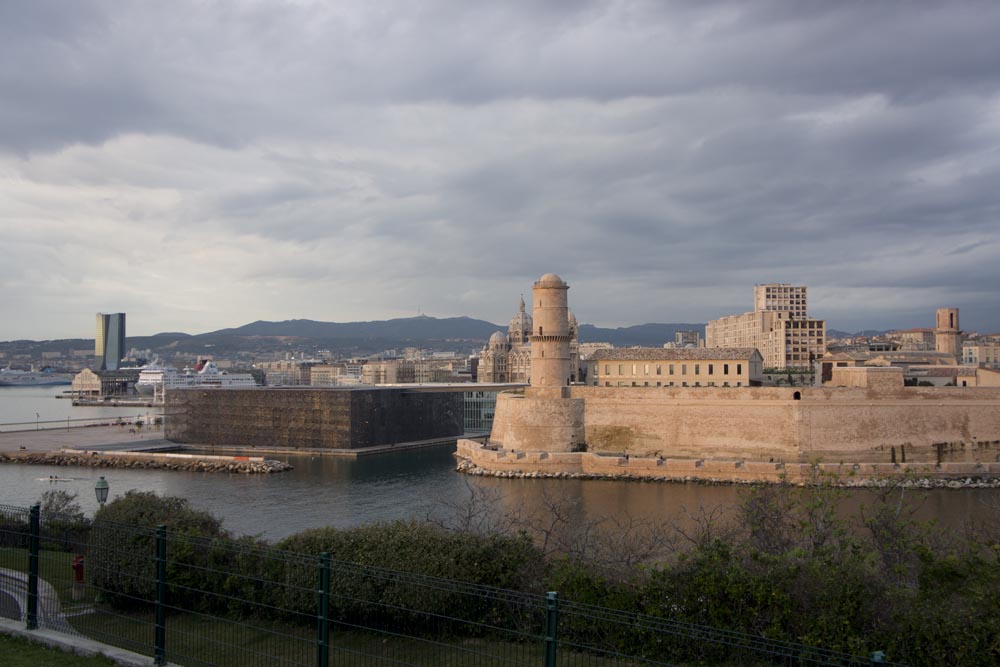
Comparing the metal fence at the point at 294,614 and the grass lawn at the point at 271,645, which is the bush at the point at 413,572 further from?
the grass lawn at the point at 271,645

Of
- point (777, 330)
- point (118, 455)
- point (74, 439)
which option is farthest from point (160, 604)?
point (777, 330)

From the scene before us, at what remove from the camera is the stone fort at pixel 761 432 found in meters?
30.0

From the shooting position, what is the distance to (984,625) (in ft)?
21.3

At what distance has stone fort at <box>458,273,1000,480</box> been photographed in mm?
Answer: 30047

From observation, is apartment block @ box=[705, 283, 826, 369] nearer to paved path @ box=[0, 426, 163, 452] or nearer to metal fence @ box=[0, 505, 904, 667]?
paved path @ box=[0, 426, 163, 452]

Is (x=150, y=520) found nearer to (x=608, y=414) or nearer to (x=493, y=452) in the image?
(x=493, y=452)

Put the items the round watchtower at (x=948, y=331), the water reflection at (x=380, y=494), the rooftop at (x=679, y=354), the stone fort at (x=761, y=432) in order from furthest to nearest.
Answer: the round watchtower at (x=948, y=331) → the rooftop at (x=679, y=354) → the stone fort at (x=761, y=432) → the water reflection at (x=380, y=494)

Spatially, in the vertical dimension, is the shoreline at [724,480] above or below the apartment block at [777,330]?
below

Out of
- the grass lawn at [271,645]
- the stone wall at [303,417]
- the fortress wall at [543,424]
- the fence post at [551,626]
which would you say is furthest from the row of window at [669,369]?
the fence post at [551,626]

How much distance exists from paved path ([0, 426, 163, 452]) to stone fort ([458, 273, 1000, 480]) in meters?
18.9

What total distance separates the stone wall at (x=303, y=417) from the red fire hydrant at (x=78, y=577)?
28327mm

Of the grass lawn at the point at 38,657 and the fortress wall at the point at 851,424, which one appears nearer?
the grass lawn at the point at 38,657

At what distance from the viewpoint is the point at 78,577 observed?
9391 millimetres

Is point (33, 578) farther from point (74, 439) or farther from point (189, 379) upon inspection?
point (189, 379)
